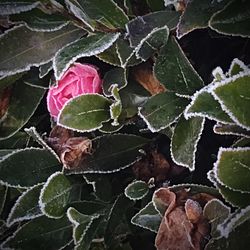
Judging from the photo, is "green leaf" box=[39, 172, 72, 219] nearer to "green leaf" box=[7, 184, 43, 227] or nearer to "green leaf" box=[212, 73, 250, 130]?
"green leaf" box=[7, 184, 43, 227]

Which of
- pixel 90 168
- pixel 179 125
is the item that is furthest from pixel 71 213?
pixel 179 125

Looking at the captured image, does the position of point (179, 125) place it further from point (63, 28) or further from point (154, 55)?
point (63, 28)

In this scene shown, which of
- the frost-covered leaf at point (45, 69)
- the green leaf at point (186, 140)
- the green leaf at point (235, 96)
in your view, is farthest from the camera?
the frost-covered leaf at point (45, 69)

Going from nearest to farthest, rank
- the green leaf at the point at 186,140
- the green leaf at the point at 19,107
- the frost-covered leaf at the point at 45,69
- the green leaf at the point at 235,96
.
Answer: the green leaf at the point at 235,96, the green leaf at the point at 186,140, the frost-covered leaf at the point at 45,69, the green leaf at the point at 19,107

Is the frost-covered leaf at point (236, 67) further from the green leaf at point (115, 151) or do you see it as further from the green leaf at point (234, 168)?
the green leaf at point (115, 151)

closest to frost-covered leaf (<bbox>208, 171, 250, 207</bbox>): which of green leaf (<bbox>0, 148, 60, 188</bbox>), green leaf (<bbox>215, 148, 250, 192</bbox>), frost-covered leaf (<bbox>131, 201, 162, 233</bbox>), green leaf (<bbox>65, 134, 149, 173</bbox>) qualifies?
green leaf (<bbox>215, 148, 250, 192</bbox>)

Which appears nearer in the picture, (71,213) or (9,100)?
(71,213)

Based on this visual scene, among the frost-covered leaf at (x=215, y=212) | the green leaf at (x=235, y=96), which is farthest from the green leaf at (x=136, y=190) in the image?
the green leaf at (x=235, y=96)
